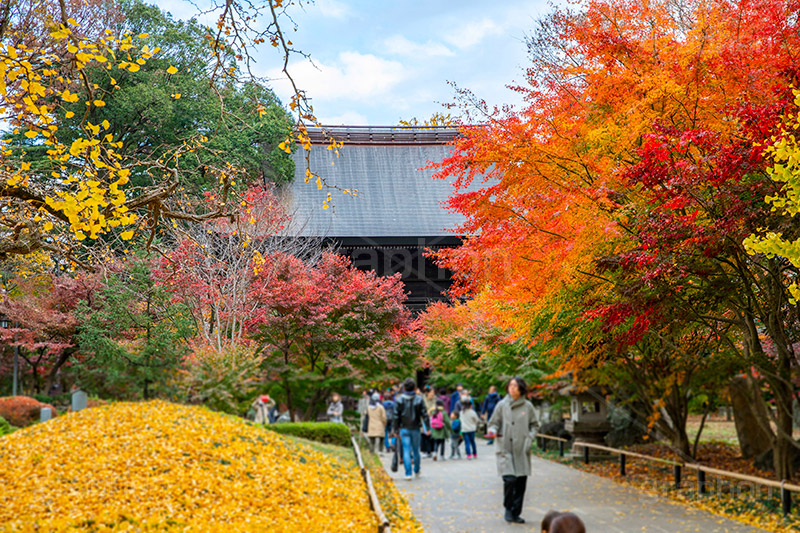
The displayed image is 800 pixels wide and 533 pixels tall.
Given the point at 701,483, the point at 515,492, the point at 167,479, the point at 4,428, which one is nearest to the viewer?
the point at 167,479

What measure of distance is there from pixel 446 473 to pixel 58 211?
8.09 meters

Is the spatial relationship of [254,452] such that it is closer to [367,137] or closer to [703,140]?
[703,140]

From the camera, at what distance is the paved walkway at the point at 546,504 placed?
6.61m

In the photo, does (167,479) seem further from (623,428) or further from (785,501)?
(623,428)

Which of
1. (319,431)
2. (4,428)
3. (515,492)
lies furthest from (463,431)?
(4,428)

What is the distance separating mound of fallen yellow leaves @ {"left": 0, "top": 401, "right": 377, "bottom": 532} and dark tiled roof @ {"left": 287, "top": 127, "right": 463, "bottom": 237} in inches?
541

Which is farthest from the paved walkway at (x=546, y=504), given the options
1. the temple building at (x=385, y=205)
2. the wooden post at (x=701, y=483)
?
the temple building at (x=385, y=205)

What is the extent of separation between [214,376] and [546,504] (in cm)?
642

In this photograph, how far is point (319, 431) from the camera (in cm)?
1246

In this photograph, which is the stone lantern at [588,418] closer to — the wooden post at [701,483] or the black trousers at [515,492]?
the wooden post at [701,483]

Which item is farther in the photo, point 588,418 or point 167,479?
point 588,418

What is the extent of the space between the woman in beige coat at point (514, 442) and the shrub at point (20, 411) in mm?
11654

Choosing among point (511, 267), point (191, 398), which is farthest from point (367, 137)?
point (511, 267)

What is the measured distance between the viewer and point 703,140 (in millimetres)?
5660
